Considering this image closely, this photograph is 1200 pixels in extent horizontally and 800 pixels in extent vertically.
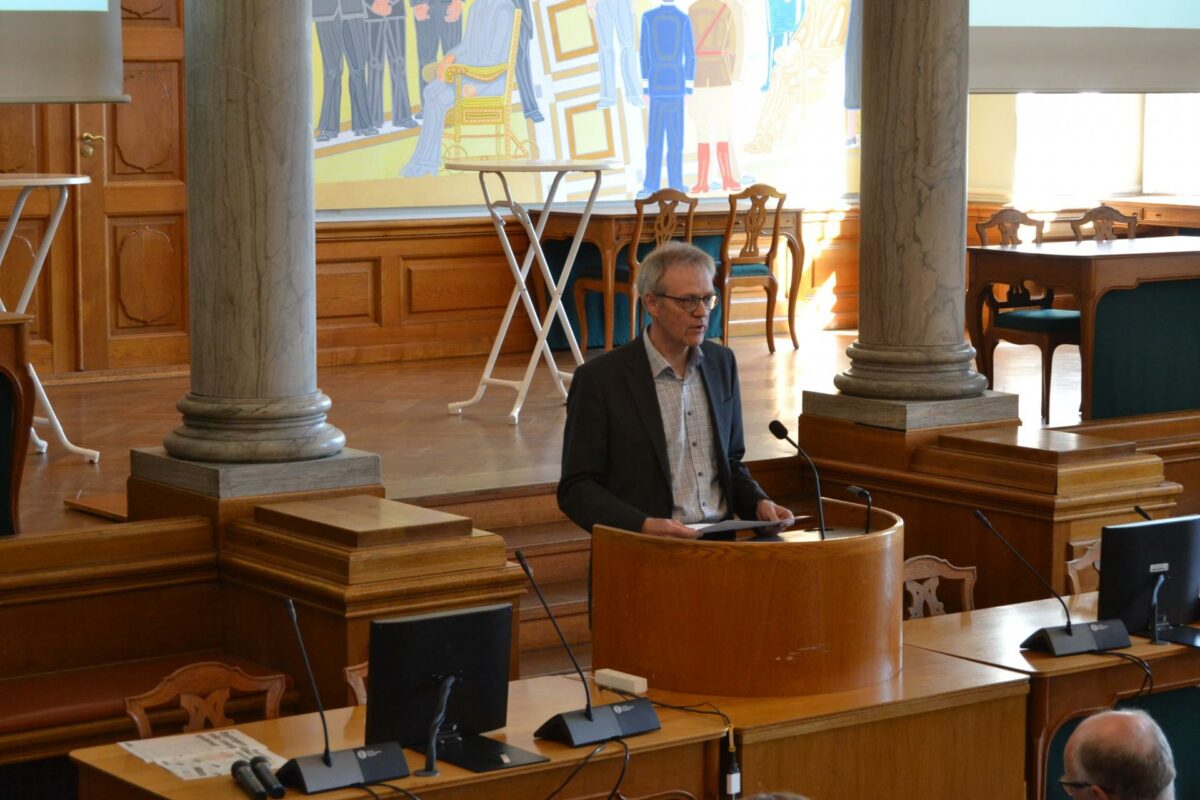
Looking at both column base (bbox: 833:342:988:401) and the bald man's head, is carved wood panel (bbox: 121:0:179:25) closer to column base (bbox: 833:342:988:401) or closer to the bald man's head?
column base (bbox: 833:342:988:401)

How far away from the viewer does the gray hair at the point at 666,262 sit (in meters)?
4.33

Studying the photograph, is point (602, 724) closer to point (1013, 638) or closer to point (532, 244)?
point (1013, 638)

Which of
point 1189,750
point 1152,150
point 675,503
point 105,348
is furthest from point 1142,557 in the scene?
point 1152,150

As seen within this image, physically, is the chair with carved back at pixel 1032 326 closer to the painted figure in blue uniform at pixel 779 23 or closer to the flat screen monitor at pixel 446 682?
the painted figure in blue uniform at pixel 779 23

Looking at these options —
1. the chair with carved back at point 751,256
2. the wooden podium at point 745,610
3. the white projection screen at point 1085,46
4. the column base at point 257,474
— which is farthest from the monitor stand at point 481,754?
the chair with carved back at point 751,256

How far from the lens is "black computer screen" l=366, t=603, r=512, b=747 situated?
10.6 feet

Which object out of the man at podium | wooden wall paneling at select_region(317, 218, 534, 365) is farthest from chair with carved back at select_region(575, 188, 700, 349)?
the man at podium

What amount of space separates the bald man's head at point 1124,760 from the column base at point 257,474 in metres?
2.62

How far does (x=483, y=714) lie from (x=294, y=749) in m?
0.35

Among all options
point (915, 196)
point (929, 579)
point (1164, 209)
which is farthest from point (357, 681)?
point (1164, 209)

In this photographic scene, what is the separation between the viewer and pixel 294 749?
341cm

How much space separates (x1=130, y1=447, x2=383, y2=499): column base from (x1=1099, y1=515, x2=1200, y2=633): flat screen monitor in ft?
6.68

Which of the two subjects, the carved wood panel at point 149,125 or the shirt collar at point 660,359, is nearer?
the shirt collar at point 660,359

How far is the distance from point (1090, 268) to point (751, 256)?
124 inches
